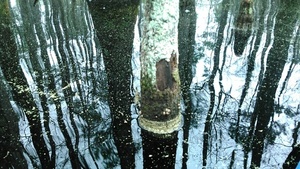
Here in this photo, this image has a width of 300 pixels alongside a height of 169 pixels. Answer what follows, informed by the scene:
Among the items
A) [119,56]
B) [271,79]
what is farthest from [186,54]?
[271,79]

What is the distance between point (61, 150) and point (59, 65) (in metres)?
2.59

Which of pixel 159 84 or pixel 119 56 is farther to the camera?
pixel 119 56

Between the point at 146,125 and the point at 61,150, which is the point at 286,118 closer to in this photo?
the point at 146,125

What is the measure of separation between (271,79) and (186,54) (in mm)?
1754

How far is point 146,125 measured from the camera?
4766 millimetres

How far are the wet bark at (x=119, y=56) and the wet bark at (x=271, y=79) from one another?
1646mm

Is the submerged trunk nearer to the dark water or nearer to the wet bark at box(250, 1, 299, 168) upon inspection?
the dark water

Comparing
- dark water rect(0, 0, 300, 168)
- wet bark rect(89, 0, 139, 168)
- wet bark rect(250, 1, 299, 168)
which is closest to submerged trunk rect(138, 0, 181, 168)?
dark water rect(0, 0, 300, 168)

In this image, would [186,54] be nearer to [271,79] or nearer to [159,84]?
[271,79]

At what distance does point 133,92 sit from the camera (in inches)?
225

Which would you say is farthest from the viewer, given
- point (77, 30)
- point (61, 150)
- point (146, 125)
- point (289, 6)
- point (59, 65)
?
point (289, 6)

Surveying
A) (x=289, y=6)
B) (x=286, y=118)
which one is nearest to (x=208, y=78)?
(x=286, y=118)

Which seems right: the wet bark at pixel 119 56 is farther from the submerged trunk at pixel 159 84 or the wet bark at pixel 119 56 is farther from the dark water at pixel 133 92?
the submerged trunk at pixel 159 84

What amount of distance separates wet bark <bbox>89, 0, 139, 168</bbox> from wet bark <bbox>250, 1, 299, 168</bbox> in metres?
1.65
